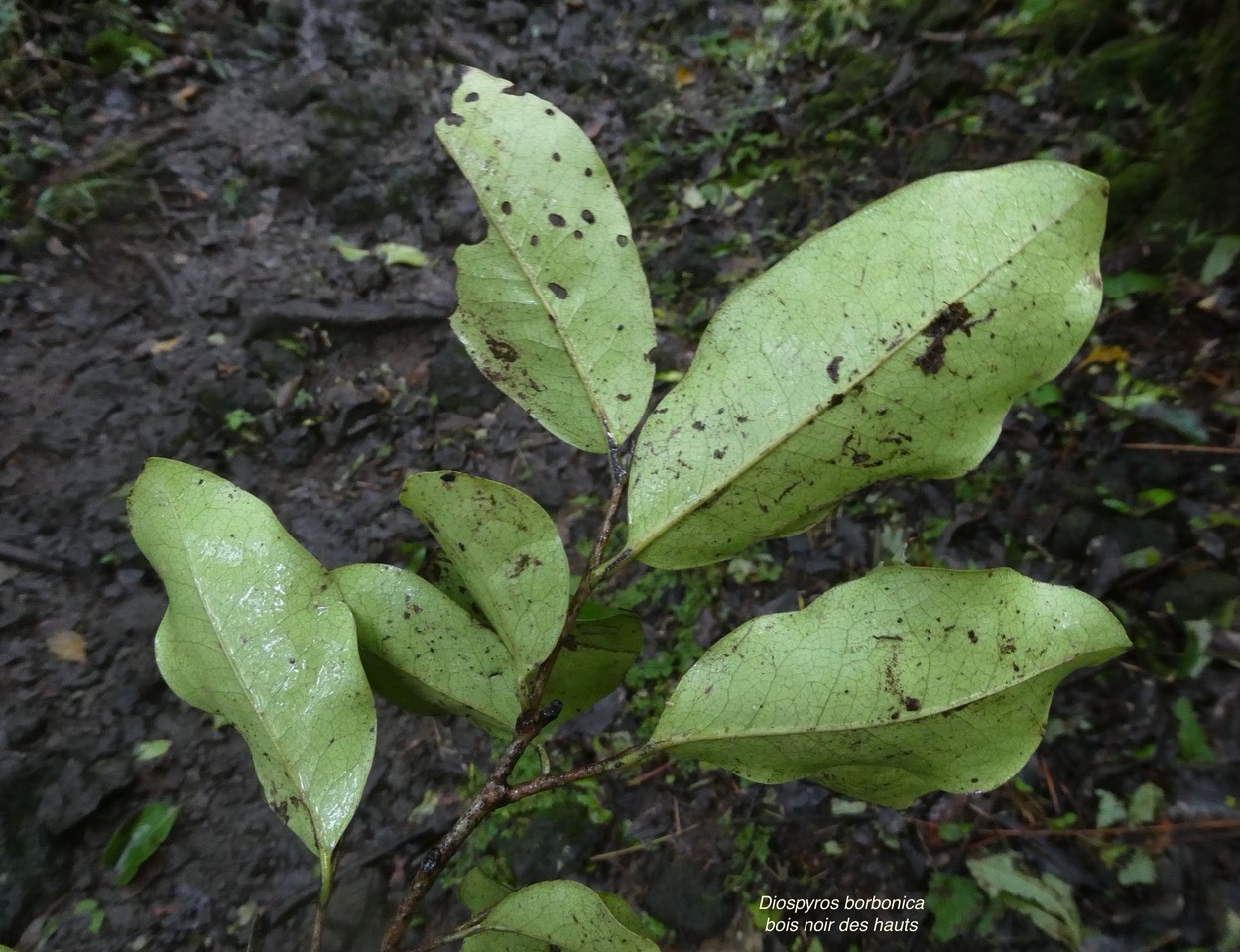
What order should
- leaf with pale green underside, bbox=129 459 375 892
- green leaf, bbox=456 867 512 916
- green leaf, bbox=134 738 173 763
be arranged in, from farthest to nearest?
1. green leaf, bbox=134 738 173 763
2. green leaf, bbox=456 867 512 916
3. leaf with pale green underside, bbox=129 459 375 892

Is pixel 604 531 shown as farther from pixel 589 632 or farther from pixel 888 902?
pixel 888 902

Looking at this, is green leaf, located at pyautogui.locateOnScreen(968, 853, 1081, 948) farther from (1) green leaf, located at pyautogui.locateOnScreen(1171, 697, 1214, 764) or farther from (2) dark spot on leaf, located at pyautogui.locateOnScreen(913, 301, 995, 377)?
(2) dark spot on leaf, located at pyautogui.locateOnScreen(913, 301, 995, 377)

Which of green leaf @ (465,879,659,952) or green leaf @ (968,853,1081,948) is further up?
green leaf @ (465,879,659,952)

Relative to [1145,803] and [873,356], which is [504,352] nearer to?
[873,356]

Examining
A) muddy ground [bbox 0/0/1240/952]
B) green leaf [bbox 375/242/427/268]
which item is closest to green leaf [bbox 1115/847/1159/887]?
muddy ground [bbox 0/0/1240/952]

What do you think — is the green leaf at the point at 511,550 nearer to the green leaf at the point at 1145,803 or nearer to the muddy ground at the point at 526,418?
the muddy ground at the point at 526,418

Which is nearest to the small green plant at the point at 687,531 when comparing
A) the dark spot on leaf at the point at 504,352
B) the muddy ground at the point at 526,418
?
the dark spot on leaf at the point at 504,352

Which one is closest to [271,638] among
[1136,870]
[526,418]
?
[1136,870]
